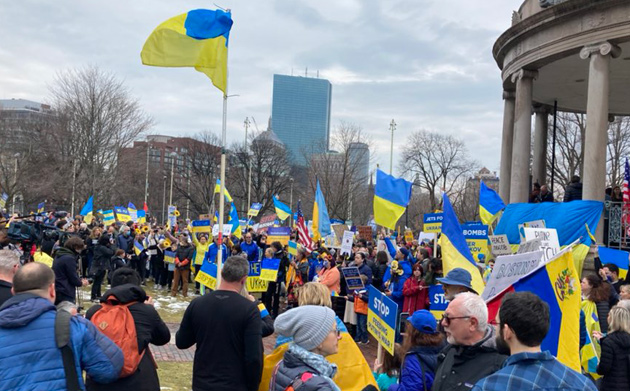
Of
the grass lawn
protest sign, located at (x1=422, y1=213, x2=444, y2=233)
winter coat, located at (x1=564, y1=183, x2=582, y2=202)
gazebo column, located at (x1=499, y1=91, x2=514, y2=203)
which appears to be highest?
gazebo column, located at (x1=499, y1=91, x2=514, y2=203)

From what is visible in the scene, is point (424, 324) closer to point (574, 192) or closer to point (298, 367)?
point (298, 367)

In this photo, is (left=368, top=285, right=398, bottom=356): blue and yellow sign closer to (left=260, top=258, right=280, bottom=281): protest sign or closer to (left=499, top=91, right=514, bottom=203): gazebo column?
(left=260, top=258, right=280, bottom=281): protest sign

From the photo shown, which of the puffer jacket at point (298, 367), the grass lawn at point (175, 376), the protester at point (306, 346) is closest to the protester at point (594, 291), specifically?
the protester at point (306, 346)

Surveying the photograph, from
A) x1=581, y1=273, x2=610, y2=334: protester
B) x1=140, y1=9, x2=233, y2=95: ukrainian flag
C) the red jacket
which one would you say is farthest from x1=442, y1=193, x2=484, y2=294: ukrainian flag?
x1=140, y1=9, x2=233, y2=95: ukrainian flag

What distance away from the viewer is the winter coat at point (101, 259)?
17.2 m

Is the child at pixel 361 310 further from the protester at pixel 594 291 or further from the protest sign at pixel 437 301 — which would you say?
the protester at pixel 594 291

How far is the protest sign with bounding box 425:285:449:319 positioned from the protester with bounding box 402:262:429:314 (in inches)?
19.3

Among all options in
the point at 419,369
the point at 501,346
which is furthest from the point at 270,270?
the point at 501,346

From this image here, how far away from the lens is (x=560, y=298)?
529cm

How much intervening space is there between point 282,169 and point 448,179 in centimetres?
2018

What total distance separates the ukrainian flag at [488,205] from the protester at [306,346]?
1556 cm

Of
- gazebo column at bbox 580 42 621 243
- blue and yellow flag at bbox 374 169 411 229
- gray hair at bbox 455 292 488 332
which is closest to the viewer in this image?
gray hair at bbox 455 292 488 332

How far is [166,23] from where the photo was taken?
11.7 m

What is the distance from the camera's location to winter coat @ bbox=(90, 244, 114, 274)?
17.2m
